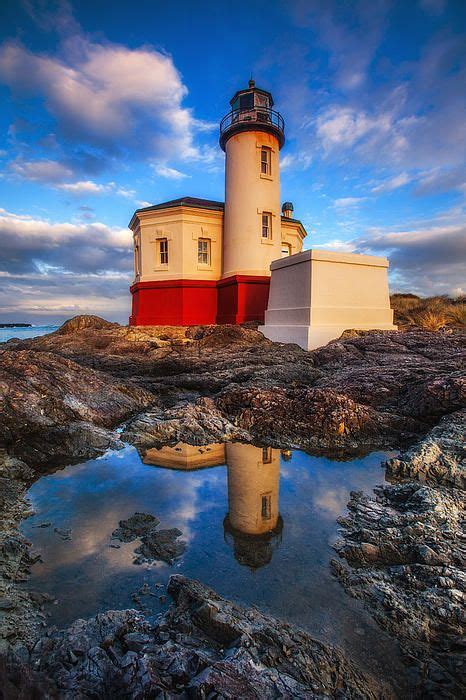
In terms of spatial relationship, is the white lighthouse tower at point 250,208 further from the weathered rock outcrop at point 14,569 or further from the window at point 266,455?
the weathered rock outcrop at point 14,569

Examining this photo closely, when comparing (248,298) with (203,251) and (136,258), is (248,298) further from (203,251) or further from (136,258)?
(136,258)

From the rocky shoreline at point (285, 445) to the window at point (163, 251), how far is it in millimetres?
10302

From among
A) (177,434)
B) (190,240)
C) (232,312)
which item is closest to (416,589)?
(177,434)

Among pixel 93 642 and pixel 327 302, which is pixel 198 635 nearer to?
pixel 93 642

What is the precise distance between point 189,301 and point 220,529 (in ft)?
52.4

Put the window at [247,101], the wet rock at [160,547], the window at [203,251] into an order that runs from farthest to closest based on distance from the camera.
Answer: the window at [203,251], the window at [247,101], the wet rock at [160,547]

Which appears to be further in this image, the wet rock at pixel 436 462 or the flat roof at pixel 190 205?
the flat roof at pixel 190 205

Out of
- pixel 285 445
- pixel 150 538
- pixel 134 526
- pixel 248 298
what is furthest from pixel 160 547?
pixel 248 298

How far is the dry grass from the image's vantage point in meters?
14.9

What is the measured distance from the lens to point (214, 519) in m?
2.49

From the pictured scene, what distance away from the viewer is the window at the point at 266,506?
100 inches

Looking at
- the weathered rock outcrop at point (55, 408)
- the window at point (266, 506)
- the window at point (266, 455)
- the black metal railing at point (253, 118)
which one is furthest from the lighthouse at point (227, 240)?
the window at point (266, 506)

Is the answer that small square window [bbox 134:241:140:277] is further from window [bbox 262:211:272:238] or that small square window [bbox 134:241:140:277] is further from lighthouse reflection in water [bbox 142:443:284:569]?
lighthouse reflection in water [bbox 142:443:284:569]

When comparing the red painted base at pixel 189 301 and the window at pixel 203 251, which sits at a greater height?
the window at pixel 203 251
